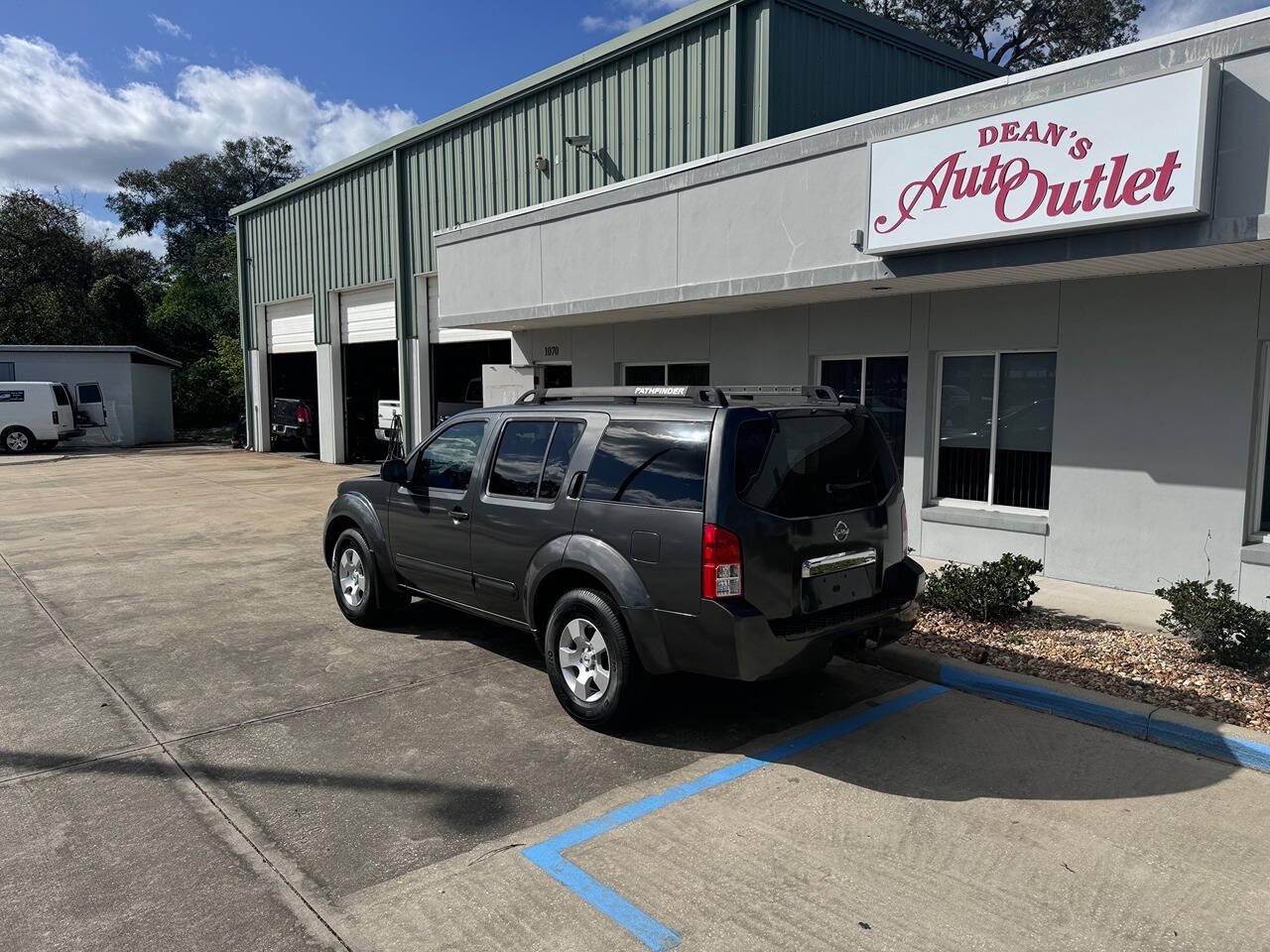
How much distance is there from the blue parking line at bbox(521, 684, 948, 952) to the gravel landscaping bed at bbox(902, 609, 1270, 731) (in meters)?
0.65

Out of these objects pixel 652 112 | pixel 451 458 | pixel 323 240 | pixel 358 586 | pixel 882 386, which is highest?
pixel 652 112

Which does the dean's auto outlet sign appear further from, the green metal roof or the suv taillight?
the green metal roof

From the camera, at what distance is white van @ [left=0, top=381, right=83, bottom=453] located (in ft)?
86.4

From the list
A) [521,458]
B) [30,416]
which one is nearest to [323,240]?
[30,416]

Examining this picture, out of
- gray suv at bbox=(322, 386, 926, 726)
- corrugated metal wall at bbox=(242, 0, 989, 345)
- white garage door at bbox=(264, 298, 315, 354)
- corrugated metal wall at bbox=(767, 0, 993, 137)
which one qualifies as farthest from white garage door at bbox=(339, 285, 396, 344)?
gray suv at bbox=(322, 386, 926, 726)

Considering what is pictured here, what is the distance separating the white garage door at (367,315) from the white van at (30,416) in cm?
1141

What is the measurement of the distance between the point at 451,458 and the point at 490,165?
39.1 ft

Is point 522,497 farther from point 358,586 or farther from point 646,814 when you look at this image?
point 358,586

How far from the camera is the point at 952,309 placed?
8914 millimetres

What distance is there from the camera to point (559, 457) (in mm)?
5395

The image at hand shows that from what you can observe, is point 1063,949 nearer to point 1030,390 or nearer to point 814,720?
point 814,720

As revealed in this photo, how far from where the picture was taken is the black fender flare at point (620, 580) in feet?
15.1

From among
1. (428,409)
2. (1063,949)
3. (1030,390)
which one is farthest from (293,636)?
(428,409)

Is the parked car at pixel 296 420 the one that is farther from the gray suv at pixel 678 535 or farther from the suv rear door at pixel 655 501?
the suv rear door at pixel 655 501
